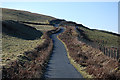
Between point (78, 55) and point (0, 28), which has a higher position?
point (0, 28)

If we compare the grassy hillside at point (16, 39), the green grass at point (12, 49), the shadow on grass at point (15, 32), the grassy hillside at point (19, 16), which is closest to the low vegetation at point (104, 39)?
the grassy hillside at point (16, 39)

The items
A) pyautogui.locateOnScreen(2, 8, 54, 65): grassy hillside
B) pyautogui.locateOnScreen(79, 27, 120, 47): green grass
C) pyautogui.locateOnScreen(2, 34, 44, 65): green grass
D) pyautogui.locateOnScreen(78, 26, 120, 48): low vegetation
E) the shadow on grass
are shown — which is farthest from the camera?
pyautogui.locateOnScreen(79, 27, 120, 47): green grass

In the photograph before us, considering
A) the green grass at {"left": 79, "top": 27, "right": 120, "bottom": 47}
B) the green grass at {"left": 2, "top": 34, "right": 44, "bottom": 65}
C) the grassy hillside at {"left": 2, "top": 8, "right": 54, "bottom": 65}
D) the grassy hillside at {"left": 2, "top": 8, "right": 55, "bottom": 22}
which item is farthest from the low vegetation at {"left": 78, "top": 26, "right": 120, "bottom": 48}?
the grassy hillside at {"left": 2, "top": 8, "right": 55, "bottom": 22}

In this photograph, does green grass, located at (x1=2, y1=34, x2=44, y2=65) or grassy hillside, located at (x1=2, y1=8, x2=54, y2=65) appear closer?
green grass, located at (x1=2, y1=34, x2=44, y2=65)

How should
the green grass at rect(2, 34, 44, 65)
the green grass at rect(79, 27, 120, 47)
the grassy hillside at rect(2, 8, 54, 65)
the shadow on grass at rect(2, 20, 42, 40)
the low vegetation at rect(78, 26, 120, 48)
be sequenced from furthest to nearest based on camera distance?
the green grass at rect(79, 27, 120, 47), the low vegetation at rect(78, 26, 120, 48), the shadow on grass at rect(2, 20, 42, 40), the grassy hillside at rect(2, 8, 54, 65), the green grass at rect(2, 34, 44, 65)

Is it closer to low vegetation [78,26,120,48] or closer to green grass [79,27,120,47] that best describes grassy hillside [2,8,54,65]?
low vegetation [78,26,120,48]

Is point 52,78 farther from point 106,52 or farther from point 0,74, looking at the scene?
point 106,52

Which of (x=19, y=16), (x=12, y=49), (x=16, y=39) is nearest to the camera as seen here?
(x=12, y=49)

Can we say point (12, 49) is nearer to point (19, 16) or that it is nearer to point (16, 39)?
point (16, 39)

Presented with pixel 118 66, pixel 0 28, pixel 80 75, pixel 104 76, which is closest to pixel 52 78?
pixel 80 75

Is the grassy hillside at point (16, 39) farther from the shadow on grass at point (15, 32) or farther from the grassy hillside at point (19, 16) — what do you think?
the grassy hillside at point (19, 16)

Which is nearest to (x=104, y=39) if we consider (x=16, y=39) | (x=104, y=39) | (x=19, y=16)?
(x=104, y=39)

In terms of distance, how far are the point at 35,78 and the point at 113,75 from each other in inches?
178

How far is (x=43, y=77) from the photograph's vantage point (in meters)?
14.5
